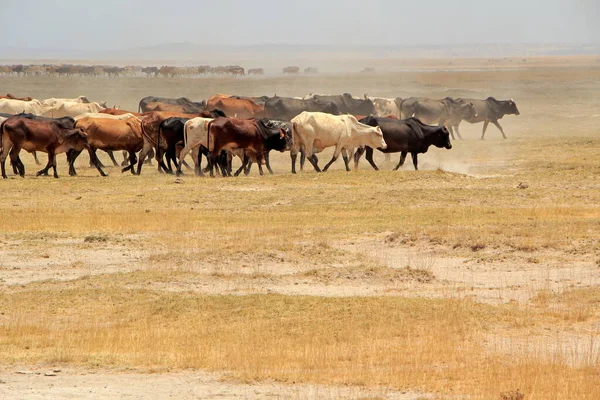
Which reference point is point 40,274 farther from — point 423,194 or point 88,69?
point 88,69

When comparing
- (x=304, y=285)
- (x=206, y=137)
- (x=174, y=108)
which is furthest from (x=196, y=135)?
(x=304, y=285)

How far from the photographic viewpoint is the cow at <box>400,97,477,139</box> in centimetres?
4897

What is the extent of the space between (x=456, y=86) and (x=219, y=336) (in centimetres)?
7858

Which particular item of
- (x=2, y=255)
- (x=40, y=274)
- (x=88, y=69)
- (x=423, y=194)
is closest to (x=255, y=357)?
(x=40, y=274)

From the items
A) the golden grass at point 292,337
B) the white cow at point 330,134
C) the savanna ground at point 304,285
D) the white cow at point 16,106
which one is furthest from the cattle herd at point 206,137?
the golden grass at point 292,337

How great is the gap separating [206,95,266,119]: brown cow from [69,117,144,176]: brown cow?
1782 cm

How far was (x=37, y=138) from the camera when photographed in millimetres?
→ 28875

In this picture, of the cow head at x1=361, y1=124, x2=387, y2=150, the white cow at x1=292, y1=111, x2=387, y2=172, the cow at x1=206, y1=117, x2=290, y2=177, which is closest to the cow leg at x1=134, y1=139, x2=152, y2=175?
the cow at x1=206, y1=117, x2=290, y2=177

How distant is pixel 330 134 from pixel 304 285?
54.0 ft

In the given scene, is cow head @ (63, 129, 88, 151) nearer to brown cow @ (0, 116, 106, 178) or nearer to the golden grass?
brown cow @ (0, 116, 106, 178)

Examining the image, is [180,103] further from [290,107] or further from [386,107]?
[386,107]

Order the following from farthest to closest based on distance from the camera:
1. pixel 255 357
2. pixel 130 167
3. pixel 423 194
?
pixel 130 167 → pixel 423 194 → pixel 255 357

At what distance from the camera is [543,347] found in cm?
1186

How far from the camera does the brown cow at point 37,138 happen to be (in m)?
28.7
